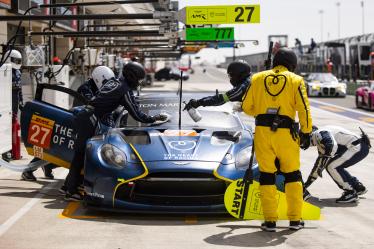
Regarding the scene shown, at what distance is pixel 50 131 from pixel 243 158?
8.71 ft

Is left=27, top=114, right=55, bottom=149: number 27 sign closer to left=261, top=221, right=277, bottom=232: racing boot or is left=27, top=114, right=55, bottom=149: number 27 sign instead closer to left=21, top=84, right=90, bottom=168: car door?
left=21, top=84, right=90, bottom=168: car door

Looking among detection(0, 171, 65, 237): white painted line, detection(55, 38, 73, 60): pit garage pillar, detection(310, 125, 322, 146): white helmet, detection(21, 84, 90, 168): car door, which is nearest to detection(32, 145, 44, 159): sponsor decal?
detection(21, 84, 90, 168): car door

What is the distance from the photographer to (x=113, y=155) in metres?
7.09

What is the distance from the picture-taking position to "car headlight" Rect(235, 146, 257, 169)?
6.98m

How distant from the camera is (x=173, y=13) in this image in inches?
492

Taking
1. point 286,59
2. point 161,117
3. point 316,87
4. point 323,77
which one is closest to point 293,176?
point 286,59

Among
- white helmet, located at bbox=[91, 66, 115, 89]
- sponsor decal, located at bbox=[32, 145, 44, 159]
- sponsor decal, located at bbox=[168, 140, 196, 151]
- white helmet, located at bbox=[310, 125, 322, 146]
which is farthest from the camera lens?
white helmet, located at bbox=[91, 66, 115, 89]

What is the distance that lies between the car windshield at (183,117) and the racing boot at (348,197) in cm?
147

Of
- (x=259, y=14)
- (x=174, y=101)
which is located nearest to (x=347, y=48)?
(x=259, y=14)

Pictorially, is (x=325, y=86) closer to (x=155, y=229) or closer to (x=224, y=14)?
(x=224, y=14)

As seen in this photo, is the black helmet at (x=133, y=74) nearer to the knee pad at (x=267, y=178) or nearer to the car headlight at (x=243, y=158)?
the car headlight at (x=243, y=158)

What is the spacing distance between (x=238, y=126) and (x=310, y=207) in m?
1.54

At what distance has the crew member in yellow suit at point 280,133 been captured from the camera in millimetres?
6320

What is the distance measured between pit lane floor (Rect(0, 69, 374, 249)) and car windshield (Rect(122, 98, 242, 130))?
4.30 feet
